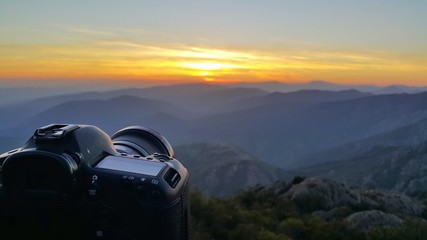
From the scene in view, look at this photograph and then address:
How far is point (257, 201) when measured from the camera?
23.3 metres

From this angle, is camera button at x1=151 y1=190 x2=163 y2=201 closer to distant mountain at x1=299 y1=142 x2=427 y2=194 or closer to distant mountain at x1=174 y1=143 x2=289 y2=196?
distant mountain at x1=299 y1=142 x2=427 y2=194

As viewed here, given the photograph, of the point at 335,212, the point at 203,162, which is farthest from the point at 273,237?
the point at 203,162

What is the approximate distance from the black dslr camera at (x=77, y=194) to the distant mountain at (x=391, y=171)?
7637 centimetres

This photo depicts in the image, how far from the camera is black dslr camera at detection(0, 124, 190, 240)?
255cm

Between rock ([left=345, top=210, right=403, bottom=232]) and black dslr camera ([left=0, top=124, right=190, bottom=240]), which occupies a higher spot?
black dslr camera ([left=0, top=124, right=190, bottom=240])

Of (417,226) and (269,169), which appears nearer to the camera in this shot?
(417,226)

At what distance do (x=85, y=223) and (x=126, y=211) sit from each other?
0.24m

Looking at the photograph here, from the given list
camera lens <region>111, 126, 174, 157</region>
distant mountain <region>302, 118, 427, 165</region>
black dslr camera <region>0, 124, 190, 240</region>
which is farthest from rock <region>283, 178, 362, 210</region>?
distant mountain <region>302, 118, 427, 165</region>

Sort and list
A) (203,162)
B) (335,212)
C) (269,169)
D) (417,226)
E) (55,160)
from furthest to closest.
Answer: (203,162) → (269,169) → (335,212) → (417,226) → (55,160)

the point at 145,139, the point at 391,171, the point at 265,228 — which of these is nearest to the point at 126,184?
the point at 145,139

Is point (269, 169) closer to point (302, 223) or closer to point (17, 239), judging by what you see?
point (302, 223)

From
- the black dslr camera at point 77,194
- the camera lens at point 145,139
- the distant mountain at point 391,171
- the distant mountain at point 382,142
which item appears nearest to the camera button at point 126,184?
the black dslr camera at point 77,194

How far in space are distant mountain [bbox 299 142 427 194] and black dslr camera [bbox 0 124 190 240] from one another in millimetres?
76371

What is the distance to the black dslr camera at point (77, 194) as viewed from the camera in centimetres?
255
